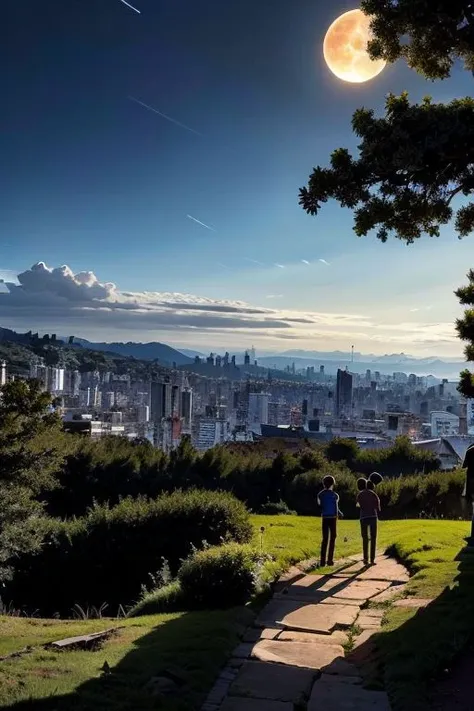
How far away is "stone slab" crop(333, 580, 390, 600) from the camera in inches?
339

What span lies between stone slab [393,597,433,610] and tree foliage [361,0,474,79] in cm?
558

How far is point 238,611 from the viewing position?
7680 mm

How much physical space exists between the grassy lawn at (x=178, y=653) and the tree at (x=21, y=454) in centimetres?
237

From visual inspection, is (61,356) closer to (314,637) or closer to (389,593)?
(389,593)

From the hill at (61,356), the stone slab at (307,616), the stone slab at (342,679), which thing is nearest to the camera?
the stone slab at (342,679)

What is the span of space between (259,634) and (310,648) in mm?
648

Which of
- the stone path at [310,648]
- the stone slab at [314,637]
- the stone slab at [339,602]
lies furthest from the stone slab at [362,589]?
the stone slab at [314,637]

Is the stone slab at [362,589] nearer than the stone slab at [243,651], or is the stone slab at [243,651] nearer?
the stone slab at [243,651]

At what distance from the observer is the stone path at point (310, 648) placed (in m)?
5.11

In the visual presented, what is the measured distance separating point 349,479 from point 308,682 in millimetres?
16866

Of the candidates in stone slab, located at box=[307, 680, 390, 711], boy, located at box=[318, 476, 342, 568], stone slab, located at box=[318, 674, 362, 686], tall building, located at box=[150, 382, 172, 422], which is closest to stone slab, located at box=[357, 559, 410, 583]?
boy, located at box=[318, 476, 342, 568]

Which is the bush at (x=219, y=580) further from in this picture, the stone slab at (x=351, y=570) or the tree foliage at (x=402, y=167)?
the tree foliage at (x=402, y=167)

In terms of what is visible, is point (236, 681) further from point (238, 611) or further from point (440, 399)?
point (440, 399)

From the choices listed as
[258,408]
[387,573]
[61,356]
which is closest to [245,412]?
[258,408]
